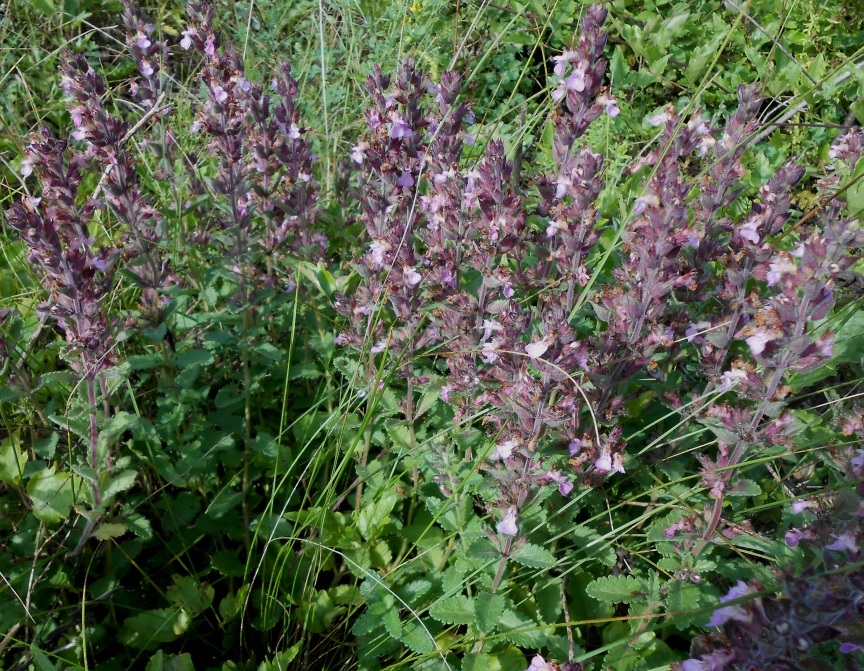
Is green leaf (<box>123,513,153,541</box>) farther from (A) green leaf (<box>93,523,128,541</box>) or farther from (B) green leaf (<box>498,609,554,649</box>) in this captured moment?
(B) green leaf (<box>498,609,554,649</box>)

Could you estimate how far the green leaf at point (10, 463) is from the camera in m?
2.22

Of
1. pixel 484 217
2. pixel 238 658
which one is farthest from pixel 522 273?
pixel 238 658

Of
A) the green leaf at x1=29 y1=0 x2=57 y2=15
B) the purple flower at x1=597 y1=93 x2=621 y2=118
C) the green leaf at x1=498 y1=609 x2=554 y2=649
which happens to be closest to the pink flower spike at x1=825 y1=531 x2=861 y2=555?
the green leaf at x1=498 y1=609 x2=554 y2=649

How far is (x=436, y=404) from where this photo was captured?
2.61 meters

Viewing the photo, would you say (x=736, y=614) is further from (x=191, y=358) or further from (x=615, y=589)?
(x=191, y=358)

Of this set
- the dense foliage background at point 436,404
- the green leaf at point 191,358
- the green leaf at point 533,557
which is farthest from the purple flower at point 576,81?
the green leaf at point 191,358

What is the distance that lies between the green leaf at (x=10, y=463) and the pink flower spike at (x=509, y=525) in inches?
62.2

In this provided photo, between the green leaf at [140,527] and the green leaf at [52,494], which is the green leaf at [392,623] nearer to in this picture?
the green leaf at [140,527]

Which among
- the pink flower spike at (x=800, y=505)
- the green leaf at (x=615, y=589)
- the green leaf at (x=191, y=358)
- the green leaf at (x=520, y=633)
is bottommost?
the green leaf at (x=520, y=633)

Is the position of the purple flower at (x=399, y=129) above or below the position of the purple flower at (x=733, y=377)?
above

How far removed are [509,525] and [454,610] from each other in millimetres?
326

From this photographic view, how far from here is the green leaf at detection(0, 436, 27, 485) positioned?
2217mm

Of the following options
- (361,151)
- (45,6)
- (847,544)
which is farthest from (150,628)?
(45,6)

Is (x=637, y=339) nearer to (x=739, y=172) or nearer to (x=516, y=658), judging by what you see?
(x=739, y=172)
